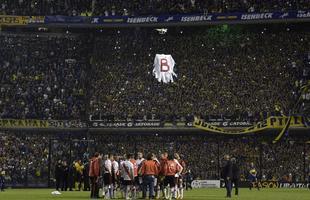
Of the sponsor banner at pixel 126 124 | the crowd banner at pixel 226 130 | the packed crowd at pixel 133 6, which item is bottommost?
the crowd banner at pixel 226 130

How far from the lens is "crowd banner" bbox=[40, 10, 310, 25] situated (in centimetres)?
7756

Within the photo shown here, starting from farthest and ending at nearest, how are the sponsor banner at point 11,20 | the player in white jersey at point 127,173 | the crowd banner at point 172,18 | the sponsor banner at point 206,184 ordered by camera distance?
the sponsor banner at point 11,20
the crowd banner at point 172,18
the sponsor banner at point 206,184
the player in white jersey at point 127,173

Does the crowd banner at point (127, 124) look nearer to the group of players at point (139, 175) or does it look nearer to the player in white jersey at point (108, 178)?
the group of players at point (139, 175)

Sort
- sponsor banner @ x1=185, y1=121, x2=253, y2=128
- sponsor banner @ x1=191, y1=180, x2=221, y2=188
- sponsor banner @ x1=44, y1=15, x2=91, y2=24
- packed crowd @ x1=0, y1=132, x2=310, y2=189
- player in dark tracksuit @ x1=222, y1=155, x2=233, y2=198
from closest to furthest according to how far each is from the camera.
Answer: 1. player in dark tracksuit @ x1=222, y1=155, x2=233, y2=198
2. packed crowd @ x1=0, y1=132, x2=310, y2=189
3. sponsor banner @ x1=191, y1=180, x2=221, y2=188
4. sponsor banner @ x1=185, y1=121, x2=253, y2=128
5. sponsor banner @ x1=44, y1=15, x2=91, y2=24

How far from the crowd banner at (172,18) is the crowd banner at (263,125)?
1269 centimetres

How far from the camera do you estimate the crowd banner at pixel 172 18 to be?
7756 cm

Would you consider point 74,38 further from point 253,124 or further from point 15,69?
point 253,124

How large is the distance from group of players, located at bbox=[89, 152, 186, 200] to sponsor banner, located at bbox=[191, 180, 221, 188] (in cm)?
2253

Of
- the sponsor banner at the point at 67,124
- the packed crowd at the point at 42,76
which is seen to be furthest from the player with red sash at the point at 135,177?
the packed crowd at the point at 42,76

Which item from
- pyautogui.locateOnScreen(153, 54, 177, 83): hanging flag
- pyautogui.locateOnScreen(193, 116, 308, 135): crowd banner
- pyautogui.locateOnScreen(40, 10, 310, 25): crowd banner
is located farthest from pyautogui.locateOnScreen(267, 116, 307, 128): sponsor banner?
pyautogui.locateOnScreen(40, 10, 310, 25): crowd banner

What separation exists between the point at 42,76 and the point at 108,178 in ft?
129

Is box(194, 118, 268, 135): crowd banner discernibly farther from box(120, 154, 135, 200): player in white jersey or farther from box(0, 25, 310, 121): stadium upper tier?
box(120, 154, 135, 200): player in white jersey

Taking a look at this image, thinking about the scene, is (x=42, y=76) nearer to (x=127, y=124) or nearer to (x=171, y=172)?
(x=127, y=124)

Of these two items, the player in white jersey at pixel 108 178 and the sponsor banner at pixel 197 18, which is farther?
the sponsor banner at pixel 197 18
